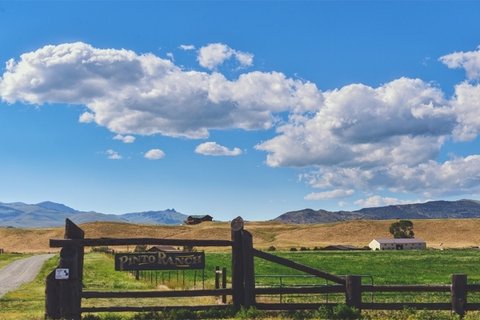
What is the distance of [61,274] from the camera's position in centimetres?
1595

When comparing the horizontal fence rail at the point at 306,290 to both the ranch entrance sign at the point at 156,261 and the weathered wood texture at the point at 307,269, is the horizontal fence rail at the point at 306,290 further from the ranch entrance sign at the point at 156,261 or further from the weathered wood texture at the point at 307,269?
the ranch entrance sign at the point at 156,261

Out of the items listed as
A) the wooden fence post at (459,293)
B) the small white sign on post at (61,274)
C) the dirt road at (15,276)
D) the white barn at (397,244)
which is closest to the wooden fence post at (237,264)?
the small white sign on post at (61,274)

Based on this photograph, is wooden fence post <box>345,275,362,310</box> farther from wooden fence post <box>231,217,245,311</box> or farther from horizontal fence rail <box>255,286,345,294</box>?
wooden fence post <box>231,217,245,311</box>

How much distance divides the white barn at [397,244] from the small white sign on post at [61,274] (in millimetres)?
132819

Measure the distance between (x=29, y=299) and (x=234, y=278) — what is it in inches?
498

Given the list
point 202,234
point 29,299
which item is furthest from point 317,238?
point 29,299

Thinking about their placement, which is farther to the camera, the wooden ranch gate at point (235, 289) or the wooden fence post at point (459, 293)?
the wooden fence post at point (459, 293)

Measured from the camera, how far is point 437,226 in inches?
7382

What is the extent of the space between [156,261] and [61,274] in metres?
2.62

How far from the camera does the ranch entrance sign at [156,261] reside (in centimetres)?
1694

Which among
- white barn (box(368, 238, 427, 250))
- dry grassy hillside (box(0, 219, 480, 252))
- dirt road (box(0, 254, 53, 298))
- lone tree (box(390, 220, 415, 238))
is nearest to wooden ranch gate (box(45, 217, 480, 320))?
dirt road (box(0, 254, 53, 298))

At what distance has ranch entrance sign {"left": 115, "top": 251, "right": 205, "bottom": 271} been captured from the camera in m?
16.9

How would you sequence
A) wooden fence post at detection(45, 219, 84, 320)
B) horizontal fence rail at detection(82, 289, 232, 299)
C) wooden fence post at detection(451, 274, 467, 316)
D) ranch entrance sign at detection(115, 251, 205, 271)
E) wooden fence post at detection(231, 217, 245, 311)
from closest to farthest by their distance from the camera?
wooden fence post at detection(45, 219, 84, 320)
horizontal fence rail at detection(82, 289, 232, 299)
wooden fence post at detection(451, 274, 467, 316)
wooden fence post at detection(231, 217, 245, 311)
ranch entrance sign at detection(115, 251, 205, 271)

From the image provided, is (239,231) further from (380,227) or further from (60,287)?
(380,227)
